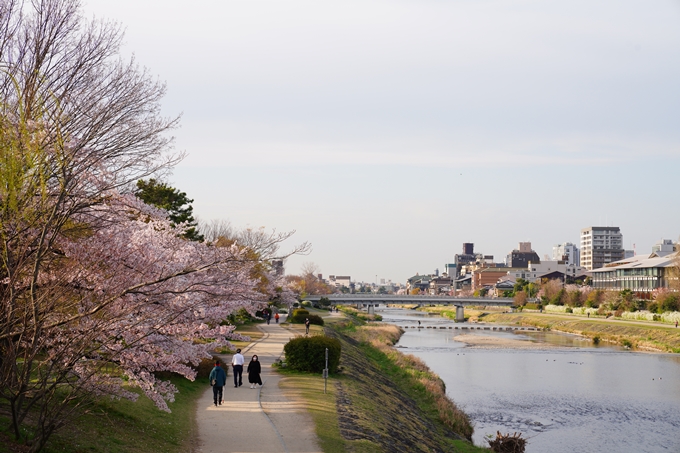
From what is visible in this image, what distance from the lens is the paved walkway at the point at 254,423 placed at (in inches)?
611

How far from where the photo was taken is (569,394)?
37.4 m

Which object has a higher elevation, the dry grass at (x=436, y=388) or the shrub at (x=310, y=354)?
the shrub at (x=310, y=354)

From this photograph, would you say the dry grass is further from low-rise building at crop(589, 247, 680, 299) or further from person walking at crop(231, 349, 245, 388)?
low-rise building at crop(589, 247, 680, 299)

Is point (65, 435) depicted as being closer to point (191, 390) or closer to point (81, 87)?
point (81, 87)

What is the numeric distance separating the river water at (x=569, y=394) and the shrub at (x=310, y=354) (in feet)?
22.8

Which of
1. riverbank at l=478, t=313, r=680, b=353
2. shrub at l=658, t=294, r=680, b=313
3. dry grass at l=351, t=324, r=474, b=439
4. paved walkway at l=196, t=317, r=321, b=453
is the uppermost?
shrub at l=658, t=294, r=680, b=313

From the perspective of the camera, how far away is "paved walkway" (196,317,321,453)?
15516 millimetres

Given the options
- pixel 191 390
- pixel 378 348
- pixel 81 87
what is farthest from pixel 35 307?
pixel 378 348

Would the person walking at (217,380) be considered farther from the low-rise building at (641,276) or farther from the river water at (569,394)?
the low-rise building at (641,276)

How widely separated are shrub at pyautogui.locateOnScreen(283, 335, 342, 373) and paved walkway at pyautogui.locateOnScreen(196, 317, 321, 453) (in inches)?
105

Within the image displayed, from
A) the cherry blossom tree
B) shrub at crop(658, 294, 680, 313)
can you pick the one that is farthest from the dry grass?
shrub at crop(658, 294, 680, 313)

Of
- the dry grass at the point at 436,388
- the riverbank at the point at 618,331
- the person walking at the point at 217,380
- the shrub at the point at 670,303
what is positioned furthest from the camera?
the shrub at the point at 670,303

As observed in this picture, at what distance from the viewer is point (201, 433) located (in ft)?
55.1

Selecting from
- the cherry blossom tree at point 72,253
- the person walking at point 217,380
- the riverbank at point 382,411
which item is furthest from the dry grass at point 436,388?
the cherry blossom tree at point 72,253
